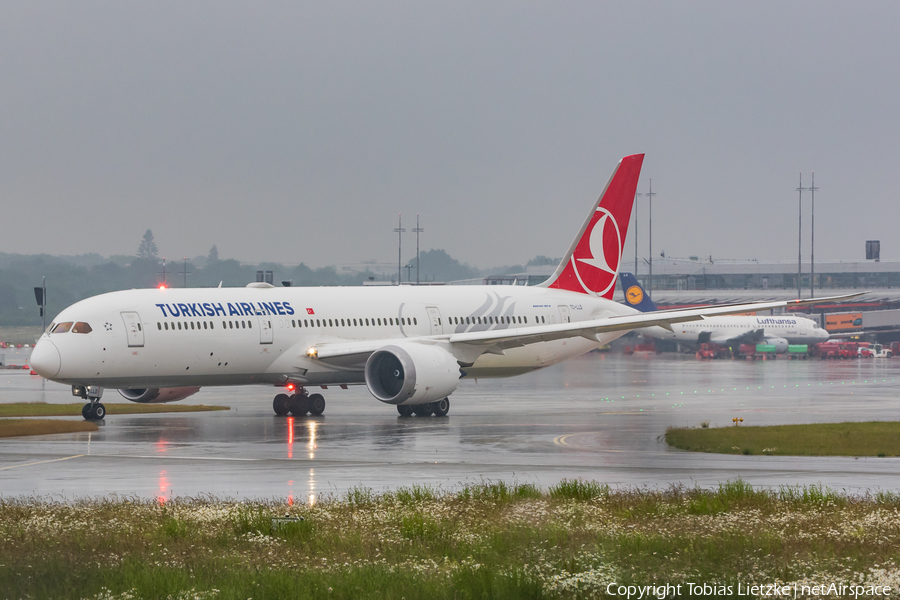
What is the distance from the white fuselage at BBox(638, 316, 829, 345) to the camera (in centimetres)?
10700

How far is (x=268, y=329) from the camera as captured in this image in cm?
3828

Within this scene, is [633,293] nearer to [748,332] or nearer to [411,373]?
[748,332]

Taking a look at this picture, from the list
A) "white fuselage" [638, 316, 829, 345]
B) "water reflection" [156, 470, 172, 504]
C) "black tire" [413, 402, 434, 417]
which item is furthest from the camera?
"white fuselage" [638, 316, 829, 345]

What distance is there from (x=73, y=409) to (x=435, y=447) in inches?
723

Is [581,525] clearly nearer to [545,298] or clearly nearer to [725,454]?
[725,454]

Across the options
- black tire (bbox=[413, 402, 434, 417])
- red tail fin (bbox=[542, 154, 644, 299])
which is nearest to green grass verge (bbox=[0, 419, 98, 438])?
black tire (bbox=[413, 402, 434, 417])

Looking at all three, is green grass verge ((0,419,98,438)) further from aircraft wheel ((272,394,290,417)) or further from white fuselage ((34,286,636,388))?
aircraft wheel ((272,394,290,417))

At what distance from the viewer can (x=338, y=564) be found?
41.6ft

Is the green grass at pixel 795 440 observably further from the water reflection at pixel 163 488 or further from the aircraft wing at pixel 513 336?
the water reflection at pixel 163 488

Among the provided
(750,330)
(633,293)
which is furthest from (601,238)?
(750,330)

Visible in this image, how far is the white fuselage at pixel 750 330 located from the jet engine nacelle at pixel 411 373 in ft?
233

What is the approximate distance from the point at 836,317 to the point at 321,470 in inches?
4334

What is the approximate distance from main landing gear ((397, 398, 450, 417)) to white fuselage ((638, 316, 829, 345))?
69885 mm

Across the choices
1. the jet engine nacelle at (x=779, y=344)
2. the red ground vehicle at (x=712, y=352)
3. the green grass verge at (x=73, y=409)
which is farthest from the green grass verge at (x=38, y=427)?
the jet engine nacelle at (x=779, y=344)
